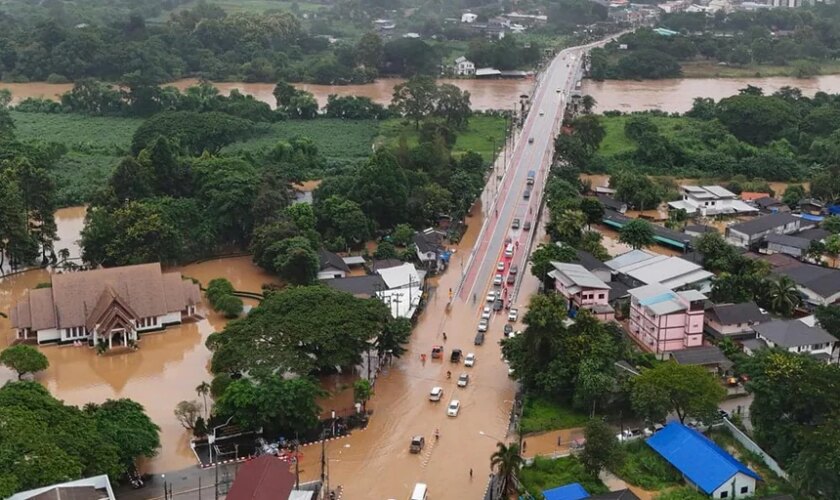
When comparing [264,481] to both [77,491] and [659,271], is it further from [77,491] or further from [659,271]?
[659,271]

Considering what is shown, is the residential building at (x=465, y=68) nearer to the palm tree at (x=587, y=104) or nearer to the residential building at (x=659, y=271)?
the palm tree at (x=587, y=104)

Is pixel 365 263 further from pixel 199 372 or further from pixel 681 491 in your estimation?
pixel 681 491

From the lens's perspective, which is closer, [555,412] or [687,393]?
[687,393]

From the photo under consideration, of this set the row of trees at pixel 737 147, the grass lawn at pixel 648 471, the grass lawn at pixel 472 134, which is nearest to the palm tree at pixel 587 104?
the row of trees at pixel 737 147

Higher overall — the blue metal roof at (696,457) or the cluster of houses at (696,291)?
the cluster of houses at (696,291)

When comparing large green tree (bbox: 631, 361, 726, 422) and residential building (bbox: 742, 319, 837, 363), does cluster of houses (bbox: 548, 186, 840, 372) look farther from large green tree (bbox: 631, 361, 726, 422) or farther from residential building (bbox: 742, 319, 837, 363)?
large green tree (bbox: 631, 361, 726, 422)

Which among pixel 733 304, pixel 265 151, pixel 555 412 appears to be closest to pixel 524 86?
pixel 265 151
